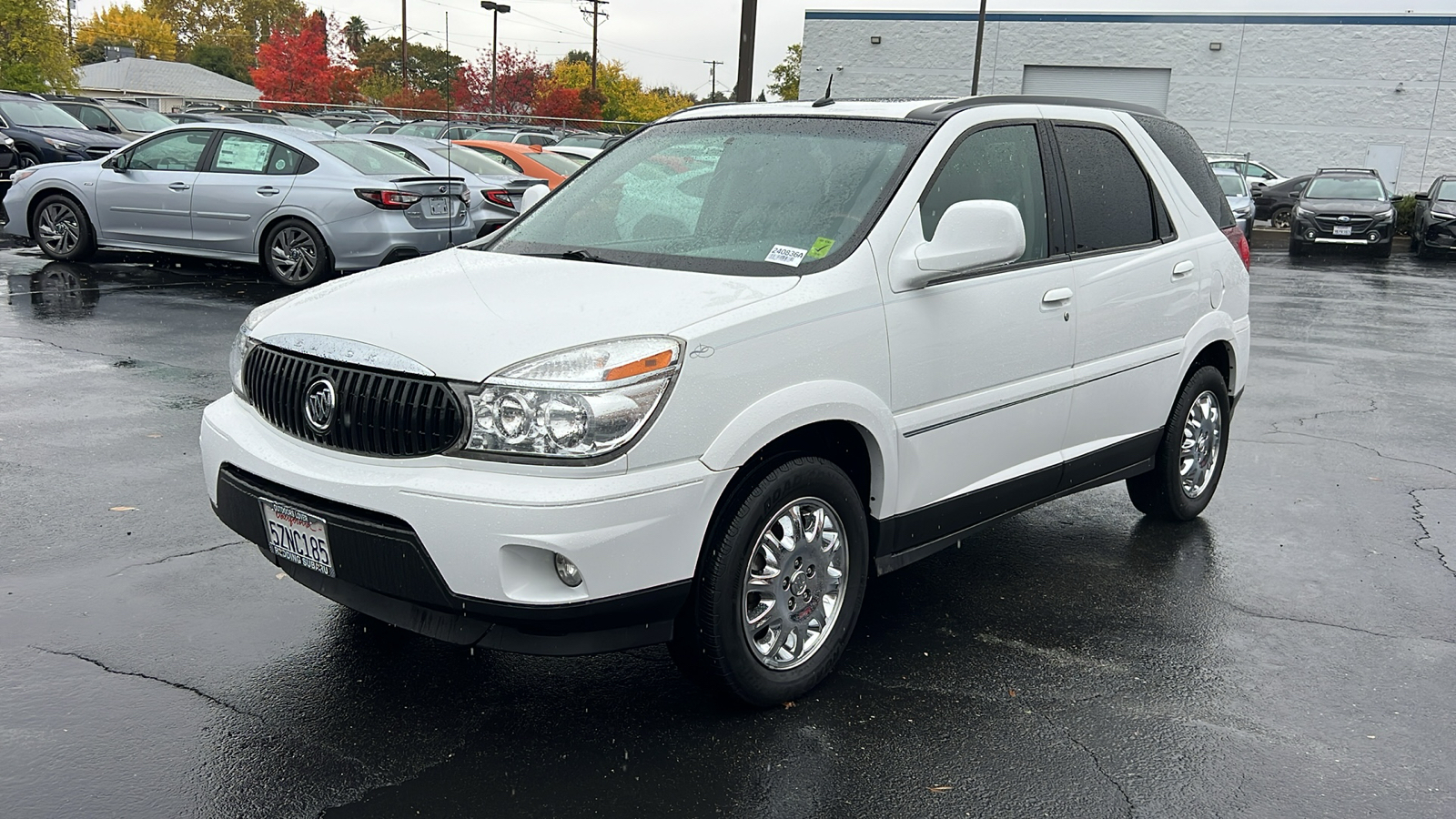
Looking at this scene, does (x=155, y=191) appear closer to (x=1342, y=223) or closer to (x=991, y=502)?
(x=991, y=502)

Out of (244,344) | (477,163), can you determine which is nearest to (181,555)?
(244,344)

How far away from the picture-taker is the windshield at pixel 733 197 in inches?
156

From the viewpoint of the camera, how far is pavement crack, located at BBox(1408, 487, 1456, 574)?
5387 millimetres

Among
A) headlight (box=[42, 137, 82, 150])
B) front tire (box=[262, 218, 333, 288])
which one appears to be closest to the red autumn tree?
headlight (box=[42, 137, 82, 150])

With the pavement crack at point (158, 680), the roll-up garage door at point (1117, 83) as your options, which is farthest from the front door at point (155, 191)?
the roll-up garage door at point (1117, 83)

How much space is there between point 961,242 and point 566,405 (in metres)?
1.47

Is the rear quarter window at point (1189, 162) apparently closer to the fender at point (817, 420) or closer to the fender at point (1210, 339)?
the fender at point (1210, 339)

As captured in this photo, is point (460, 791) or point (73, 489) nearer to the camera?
point (460, 791)

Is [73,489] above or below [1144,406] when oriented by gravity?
below

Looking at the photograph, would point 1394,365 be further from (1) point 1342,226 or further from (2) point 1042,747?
(1) point 1342,226

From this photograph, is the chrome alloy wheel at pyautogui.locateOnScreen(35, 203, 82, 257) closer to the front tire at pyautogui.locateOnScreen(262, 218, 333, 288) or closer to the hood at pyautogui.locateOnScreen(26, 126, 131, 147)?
the front tire at pyautogui.locateOnScreen(262, 218, 333, 288)

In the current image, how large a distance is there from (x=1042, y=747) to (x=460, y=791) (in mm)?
1662

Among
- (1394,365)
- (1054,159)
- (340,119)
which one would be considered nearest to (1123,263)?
(1054,159)

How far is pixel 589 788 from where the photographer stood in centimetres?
325
